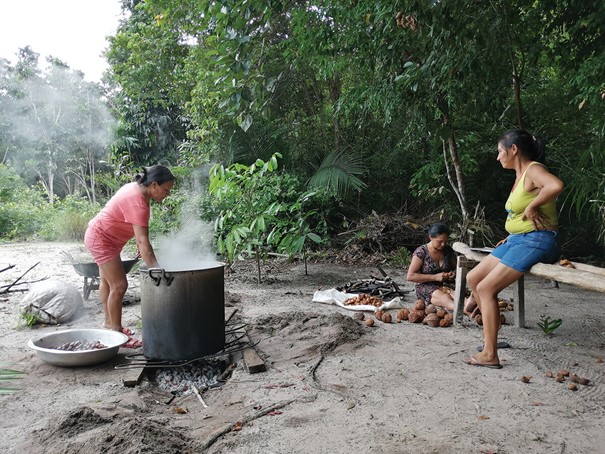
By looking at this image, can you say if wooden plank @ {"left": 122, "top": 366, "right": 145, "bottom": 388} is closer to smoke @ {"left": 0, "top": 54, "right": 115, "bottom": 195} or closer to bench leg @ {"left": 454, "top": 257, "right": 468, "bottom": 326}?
bench leg @ {"left": 454, "top": 257, "right": 468, "bottom": 326}

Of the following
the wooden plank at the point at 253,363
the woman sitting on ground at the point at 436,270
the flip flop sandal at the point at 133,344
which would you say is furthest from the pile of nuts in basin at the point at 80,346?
the woman sitting on ground at the point at 436,270

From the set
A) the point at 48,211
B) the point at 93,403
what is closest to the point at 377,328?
the point at 93,403

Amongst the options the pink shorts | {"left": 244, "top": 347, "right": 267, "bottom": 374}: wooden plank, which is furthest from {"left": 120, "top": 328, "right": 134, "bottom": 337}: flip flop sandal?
{"left": 244, "top": 347, "right": 267, "bottom": 374}: wooden plank

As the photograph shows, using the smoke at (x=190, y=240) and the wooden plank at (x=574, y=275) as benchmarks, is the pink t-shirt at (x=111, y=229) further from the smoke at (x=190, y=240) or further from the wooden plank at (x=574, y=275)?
the wooden plank at (x=574, y=275)

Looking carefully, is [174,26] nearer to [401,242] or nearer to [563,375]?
[401,242]

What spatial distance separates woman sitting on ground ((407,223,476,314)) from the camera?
16.5 ft

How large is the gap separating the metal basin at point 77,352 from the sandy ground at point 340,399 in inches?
3.5

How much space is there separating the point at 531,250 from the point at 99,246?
3.44 m

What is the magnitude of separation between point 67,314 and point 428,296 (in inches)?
153

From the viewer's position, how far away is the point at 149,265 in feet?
12.4

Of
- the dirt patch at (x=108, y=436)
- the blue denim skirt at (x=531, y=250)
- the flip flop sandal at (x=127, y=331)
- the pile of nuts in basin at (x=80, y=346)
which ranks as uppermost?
the blue denim skirt at (x=531, y=250)

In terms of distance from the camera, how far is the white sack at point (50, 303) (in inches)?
196

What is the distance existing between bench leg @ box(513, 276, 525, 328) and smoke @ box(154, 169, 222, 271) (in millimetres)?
2801

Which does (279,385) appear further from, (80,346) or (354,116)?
(354,116)
